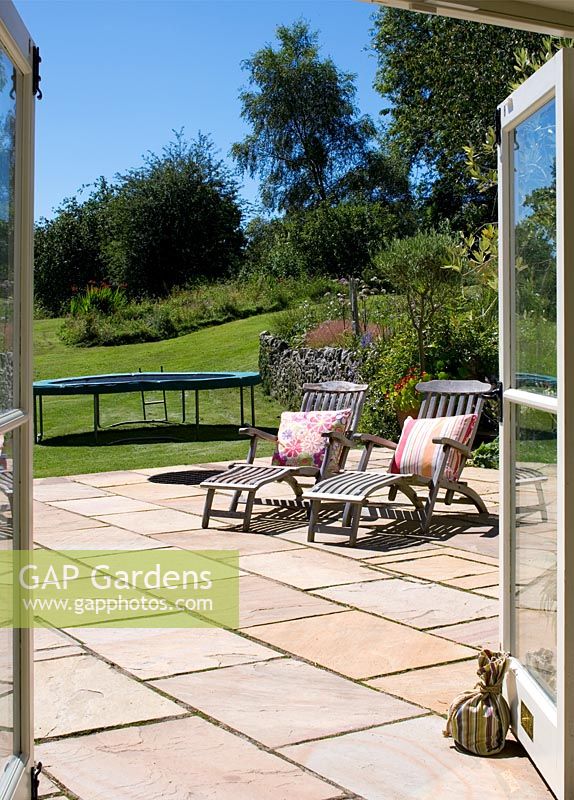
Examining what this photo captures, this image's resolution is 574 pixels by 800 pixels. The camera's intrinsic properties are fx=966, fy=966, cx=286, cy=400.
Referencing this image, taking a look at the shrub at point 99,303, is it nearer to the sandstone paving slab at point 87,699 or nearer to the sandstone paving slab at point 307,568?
the sandstone paving slab at point 307,568

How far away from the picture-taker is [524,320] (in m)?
2.82

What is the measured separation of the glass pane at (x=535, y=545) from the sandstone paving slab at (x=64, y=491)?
207 inches

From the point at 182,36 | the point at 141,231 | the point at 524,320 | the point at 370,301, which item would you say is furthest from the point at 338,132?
the point at 524,320

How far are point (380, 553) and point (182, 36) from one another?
20.8m

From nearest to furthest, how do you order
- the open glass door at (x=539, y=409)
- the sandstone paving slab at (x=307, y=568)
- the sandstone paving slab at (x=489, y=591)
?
the open glass door at (x=539, y=409) → the sandstone paving slab at (x=489, y=591) → the sandstone paving slab at (x=307, y=568)

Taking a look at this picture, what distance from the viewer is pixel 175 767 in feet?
9.03

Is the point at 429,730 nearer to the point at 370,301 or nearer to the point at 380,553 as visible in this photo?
the point at 380,553

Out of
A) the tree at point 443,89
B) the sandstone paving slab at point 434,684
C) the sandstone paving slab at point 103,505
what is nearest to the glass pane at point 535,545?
the sandstone paving slab at point 434,684

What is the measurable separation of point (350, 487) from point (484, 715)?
10.3 feet

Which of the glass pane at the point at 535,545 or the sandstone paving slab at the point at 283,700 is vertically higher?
the glass pane at the point at 535,545

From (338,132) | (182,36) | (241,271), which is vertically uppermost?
(182,36)

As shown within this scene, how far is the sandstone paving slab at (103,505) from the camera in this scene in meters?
7.04

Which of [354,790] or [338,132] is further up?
[338,132]

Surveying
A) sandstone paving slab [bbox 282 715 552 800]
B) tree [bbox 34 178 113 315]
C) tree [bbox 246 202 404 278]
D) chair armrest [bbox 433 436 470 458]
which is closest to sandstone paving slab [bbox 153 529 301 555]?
chair armrest [bbox 433 436 470 458]
